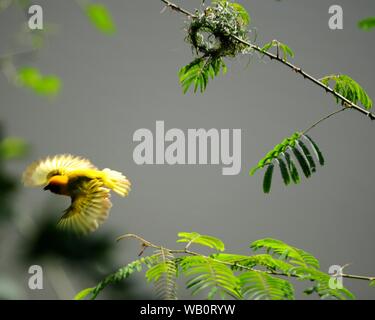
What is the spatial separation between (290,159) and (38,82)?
110 cm

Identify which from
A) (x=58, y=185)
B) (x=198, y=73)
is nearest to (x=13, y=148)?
(x=58, y=185)

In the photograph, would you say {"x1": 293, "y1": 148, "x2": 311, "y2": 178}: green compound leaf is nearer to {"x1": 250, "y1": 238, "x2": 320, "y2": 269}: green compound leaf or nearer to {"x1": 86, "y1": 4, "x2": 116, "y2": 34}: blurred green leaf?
{"x1": 250, "y1": 238, "x2": 320, "y2": 269}: green compound leaf

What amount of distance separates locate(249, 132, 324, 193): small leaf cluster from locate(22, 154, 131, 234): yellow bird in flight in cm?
34

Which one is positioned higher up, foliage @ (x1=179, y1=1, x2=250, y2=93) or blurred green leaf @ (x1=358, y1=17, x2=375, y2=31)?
foliage @ (x1=179, y1=1, x2=250, y2=93)

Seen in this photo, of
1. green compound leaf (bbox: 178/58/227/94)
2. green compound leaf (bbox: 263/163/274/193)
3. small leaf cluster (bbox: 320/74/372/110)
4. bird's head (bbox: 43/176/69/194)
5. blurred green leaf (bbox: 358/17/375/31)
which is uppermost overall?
green compound leaf (bbox: 178/58/227/94)

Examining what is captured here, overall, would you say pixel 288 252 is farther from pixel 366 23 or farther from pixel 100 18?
pixel 100 18

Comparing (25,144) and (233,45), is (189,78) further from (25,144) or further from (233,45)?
(25,144)

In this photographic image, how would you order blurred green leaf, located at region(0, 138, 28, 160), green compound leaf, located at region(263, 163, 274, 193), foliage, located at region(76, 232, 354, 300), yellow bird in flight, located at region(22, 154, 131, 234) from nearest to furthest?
blurred green leaf, located at region(0, 138, 28, 160) → yellow bird in flight, located at region(22, 154, 131, 234) → foliage, located at region(76, 232, 354, 300) → green compound leaf, located at region(263, 163, 274, 193)

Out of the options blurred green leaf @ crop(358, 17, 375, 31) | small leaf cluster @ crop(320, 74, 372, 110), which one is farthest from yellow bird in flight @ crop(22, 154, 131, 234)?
small leaf cluster @ crop(320, 74, 372, 110)

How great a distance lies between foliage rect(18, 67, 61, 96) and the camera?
25cm

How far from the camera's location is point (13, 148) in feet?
0.68

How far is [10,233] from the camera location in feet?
0.63
